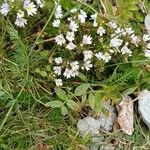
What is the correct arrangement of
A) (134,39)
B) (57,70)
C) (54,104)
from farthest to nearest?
(134,39), (57,70), (54,104)

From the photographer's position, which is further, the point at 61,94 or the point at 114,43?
the point at 114,43

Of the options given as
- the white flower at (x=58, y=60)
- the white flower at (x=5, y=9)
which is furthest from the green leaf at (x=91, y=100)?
the white flower at (x=5, y=9)

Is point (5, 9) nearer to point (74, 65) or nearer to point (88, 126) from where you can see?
point (74, 65)

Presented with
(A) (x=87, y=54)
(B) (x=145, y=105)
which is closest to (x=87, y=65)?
(A) (x=87, y=54)

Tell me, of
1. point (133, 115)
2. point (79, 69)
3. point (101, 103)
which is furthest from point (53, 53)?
point (133, 115)

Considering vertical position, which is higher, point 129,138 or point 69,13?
point 69,13

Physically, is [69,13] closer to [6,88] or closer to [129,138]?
[6,88]
